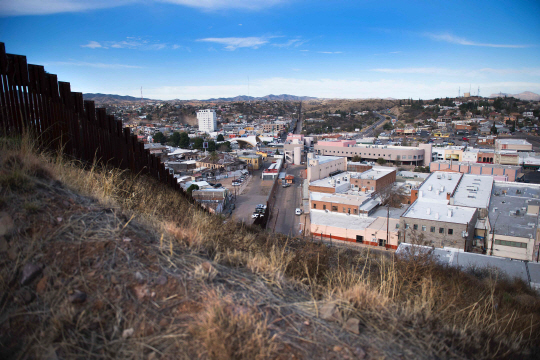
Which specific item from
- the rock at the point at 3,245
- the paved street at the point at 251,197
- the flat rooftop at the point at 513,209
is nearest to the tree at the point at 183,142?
the paved street at the point at 251,197

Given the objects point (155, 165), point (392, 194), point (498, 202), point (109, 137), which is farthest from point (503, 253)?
point (109, 137)

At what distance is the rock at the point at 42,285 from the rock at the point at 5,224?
0.38 m

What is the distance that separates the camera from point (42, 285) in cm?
147

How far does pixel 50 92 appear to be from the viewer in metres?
3.13

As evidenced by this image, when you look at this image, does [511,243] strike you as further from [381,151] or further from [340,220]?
[381,151]

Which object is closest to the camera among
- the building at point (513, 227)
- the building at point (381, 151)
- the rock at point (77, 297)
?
the rock at point (77, 297)

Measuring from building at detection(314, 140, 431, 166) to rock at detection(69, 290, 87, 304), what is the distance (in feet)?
102

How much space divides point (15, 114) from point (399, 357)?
347 centimetres

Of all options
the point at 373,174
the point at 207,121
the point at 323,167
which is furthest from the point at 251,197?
the point at 207,121

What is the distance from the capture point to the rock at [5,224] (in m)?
1.65

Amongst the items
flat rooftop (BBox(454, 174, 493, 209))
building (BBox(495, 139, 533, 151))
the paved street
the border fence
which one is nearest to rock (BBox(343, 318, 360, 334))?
the border fence

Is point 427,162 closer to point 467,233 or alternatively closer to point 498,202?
point 498,202

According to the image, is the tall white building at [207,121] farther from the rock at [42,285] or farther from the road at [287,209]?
the rock at [42,285]

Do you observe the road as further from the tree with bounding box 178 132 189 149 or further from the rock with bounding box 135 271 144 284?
the tree with bounding box 178 132 189 149
